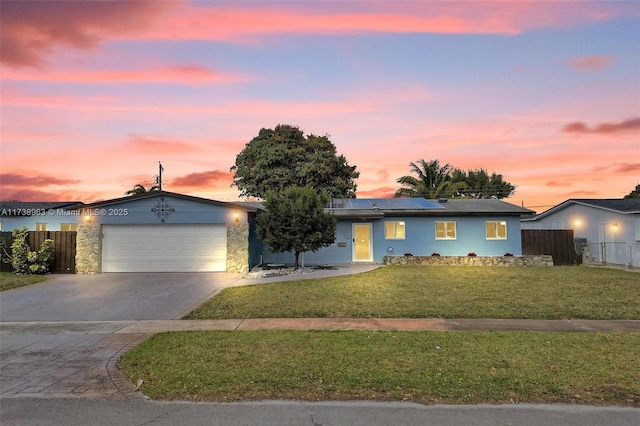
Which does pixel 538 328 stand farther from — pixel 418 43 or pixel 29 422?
pixel 418 43

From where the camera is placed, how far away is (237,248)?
15.8 m

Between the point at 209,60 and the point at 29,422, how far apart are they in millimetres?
13485

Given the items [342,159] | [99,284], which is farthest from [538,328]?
[342,159]

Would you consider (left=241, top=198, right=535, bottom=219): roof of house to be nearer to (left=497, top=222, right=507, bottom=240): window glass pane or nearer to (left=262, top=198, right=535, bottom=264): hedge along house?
(left=262, top=198, right=535, bottom=264): hedge along house

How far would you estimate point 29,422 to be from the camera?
3.49 meters

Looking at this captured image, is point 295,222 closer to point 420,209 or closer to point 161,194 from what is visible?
point 161,194

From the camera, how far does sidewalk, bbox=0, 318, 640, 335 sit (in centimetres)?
680

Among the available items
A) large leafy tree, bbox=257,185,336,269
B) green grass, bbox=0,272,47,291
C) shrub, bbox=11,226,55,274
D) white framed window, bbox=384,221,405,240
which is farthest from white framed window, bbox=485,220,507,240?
shrub, bbox=11,226,55,274

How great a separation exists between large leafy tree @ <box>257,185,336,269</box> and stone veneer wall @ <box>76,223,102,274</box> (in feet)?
25.4

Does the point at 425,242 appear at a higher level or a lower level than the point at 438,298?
higher

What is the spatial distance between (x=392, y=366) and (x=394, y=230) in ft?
51.2

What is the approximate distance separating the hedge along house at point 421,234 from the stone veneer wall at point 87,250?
8156mm

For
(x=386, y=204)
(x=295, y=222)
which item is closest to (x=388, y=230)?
(x=386, y=204)

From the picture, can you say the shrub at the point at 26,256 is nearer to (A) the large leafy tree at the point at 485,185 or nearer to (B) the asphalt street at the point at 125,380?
(B) the asphalt street at the point at 125,380
